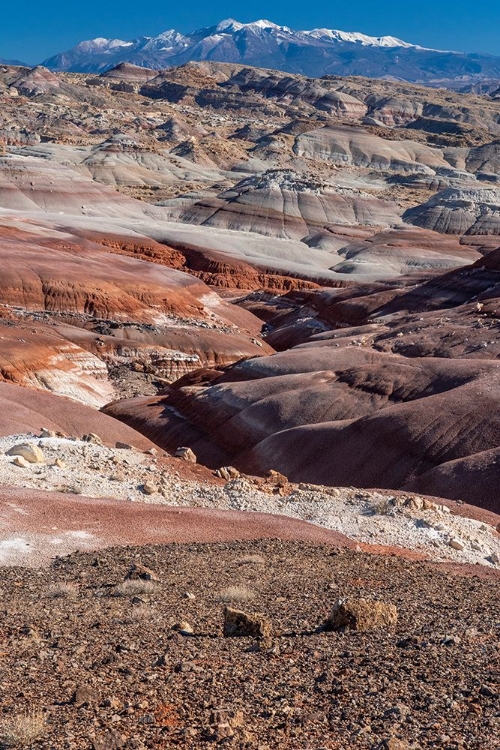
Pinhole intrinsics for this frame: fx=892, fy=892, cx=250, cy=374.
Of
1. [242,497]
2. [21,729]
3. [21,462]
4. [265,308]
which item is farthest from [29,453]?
[265,308]

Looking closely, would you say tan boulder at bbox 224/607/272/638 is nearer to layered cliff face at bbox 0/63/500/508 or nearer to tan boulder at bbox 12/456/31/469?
tan boulder at bbox 12/456/31/469

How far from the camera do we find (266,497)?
834 inches

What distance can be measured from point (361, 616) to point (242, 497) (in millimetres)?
10842

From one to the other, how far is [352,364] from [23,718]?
35.0 meters

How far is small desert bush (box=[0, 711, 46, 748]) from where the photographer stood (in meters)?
7.47

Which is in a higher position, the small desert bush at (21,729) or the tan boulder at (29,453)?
the small desert bush at (21,729)

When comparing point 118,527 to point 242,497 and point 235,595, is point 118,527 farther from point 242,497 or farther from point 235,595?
point 235,595

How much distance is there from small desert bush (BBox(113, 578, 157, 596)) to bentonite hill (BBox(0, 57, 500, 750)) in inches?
1.6

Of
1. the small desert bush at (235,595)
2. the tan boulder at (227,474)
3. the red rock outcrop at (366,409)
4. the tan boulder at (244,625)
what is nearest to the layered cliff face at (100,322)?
the red rock outcrop at (366,409)

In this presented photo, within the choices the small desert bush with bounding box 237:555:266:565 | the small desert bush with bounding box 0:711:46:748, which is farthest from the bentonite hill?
the small desert bush with bounding box 237:555:266:565

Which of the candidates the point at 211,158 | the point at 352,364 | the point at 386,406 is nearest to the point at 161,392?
the point at 352,364

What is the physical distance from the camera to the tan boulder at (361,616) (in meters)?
10.3

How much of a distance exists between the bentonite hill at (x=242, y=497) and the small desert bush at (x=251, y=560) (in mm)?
140

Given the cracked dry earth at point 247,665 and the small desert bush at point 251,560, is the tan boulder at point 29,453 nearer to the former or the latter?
the cracked dry earth at point 247,665
